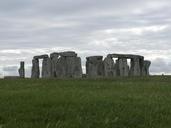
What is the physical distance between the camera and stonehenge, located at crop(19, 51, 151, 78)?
38.4 m

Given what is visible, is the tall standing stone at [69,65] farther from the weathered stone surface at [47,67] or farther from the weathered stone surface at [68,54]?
the weathered stone surface at [47,67]

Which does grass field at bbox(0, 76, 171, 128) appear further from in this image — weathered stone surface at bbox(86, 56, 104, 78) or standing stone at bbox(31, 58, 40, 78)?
standing stone at bbox(31, 58, 40, 78)

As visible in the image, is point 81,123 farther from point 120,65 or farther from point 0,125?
point 120,65

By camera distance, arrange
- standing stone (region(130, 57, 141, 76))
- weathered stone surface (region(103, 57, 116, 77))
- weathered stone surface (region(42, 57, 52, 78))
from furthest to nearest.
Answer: standing stone (region(130, 57, 141, 76)) → weathered stone surface (region(103, 57, 116, 77)) → weathered stone surface (region(42, 57, 52, 78))

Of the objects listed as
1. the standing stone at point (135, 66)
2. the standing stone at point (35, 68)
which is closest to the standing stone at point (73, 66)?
the standing stone at point (35, 68)

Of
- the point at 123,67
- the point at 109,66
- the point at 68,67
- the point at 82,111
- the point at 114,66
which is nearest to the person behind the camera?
the point at 82,111

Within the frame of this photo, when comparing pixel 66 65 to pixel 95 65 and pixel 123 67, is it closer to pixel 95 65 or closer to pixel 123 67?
pixel 95 65

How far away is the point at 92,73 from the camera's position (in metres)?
39.2

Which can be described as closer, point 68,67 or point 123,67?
point 68,67

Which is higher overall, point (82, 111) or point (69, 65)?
point (69, 65)

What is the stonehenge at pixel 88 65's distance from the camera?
38.4 metres

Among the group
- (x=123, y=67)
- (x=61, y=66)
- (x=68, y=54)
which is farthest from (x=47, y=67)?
(x=123, y=67)

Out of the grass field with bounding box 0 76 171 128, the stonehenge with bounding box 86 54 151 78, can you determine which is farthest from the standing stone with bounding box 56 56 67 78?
the grass field with bounding box 0 76 171 128

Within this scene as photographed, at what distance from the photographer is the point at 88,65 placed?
1588 inches
